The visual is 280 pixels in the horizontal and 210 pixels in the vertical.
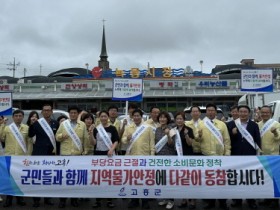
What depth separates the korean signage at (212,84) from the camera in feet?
119

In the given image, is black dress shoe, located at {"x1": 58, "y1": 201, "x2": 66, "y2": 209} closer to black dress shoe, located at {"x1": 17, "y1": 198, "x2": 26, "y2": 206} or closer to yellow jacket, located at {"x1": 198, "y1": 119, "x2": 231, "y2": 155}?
black dress shoe, located at {"x1": 17, "y1": 198, "x2": 26, "y2": 206}

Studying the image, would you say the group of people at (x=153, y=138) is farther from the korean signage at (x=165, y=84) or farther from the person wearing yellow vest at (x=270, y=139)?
the korean signage at (x=165, y=84)

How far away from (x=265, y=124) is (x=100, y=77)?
33.9 m

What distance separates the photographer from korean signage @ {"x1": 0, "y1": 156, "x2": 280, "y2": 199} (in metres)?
6.53

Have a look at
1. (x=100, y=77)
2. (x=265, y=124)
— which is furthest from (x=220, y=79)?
(x=265, y=124)

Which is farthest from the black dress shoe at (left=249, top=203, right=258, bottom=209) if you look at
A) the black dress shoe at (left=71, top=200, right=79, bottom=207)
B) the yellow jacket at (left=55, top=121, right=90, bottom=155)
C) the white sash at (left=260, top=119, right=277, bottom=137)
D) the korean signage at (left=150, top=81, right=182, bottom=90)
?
the korean signage at (left=150, top=81, right=182, bottom=90)

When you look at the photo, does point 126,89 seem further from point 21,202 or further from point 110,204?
point 21,202

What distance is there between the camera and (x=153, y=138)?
6.95 metres

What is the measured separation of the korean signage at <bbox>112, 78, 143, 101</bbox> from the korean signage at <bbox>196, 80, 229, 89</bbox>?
1015 inches

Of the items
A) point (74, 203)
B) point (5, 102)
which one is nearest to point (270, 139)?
point (74, 203)

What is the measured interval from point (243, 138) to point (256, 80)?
15.4 ft

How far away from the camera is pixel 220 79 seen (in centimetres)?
3753

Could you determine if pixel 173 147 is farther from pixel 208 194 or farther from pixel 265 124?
pixel 265 124

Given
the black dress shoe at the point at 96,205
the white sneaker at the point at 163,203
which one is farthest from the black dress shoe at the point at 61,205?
the white sneaker at the point at 163,203
